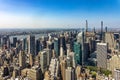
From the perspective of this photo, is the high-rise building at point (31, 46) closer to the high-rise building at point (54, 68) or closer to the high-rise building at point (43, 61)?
the high-rise building at point (43, 61)

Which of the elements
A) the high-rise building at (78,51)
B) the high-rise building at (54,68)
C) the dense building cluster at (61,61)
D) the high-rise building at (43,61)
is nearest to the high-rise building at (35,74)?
the dense building cluster at (61,61)

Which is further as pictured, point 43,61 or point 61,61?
point 43,61

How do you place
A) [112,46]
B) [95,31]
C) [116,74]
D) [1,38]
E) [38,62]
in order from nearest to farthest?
[116,74], [38,62], [112,46], [1,38], [95,31]

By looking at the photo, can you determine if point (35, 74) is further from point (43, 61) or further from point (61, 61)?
point (43, 61)

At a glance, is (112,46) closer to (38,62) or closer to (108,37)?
(108,37)

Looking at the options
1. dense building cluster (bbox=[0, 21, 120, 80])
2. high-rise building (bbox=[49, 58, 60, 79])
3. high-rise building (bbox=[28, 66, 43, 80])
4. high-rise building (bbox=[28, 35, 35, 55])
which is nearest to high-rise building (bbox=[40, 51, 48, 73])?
dense building cluster (bbox=[0, 21, 120, 80])

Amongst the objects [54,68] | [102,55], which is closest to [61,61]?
[54,68]

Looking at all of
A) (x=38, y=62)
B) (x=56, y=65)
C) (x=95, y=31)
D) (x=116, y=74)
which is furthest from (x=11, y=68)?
(x=95, y=31)

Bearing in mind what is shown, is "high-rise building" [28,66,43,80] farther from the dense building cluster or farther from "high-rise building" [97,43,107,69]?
"high-rise building" [97,43,107,69]
